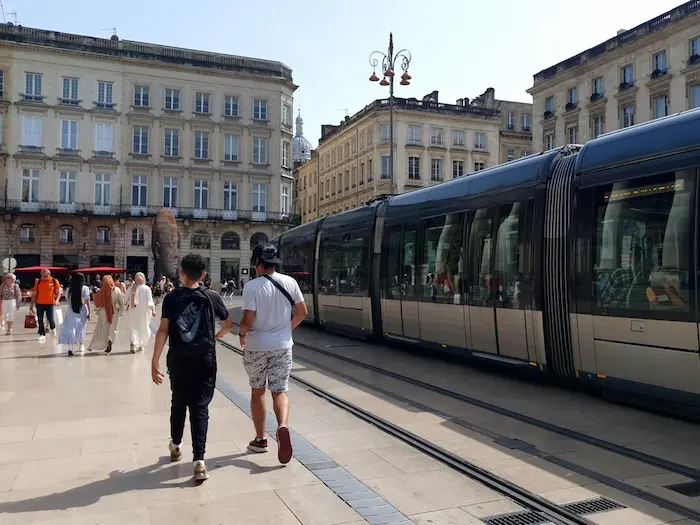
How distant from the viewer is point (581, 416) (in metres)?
7.82

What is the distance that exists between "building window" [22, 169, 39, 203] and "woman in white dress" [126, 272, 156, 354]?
44187mm

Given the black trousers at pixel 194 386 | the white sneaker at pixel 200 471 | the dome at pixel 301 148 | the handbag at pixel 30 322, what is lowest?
the white sneaker at pixel 200 471

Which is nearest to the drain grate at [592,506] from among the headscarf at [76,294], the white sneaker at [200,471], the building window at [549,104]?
the white sneaker at [200,471]

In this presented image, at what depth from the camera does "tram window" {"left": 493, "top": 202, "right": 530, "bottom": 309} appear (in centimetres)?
964

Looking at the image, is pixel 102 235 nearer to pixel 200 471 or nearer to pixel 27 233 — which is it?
pixel 27 233

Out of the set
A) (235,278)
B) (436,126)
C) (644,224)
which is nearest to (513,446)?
(644,224)

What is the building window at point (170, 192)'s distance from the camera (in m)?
57.3

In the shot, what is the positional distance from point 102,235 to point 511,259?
5139cm

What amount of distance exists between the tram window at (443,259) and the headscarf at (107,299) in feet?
22.4

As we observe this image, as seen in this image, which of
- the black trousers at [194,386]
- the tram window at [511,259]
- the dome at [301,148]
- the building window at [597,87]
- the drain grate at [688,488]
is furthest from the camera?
the dome at [301,148]

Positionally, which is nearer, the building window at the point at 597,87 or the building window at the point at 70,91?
the building window at the point at 597,87

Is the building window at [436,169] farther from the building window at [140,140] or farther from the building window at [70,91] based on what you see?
the building window at [70,91]

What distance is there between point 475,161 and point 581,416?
62.7 metres

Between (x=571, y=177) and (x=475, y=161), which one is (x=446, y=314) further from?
(x=475, y=161)
